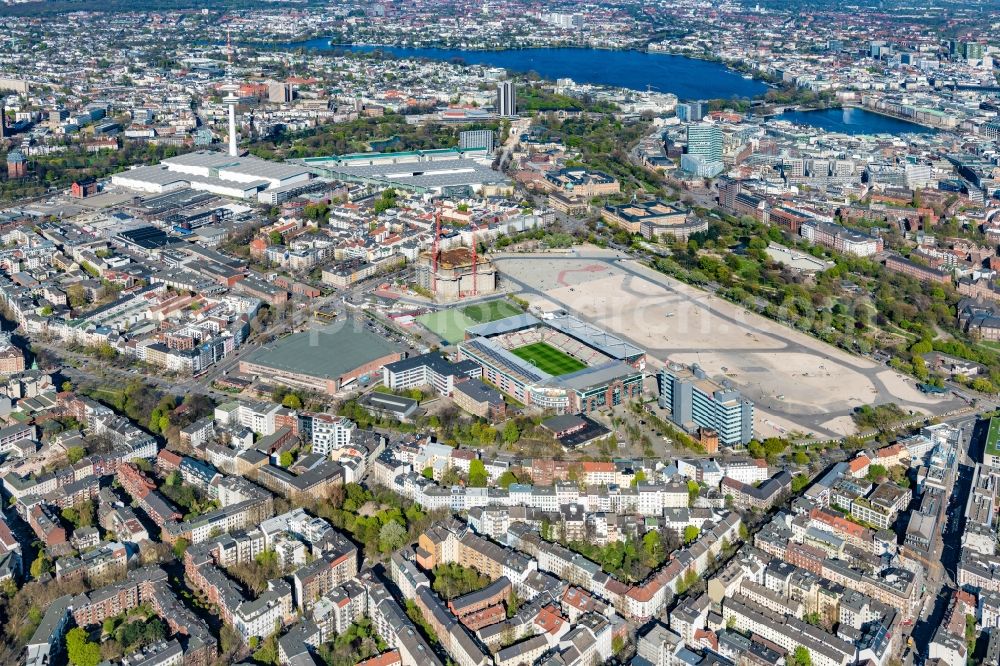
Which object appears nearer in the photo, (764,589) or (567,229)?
(764,589)

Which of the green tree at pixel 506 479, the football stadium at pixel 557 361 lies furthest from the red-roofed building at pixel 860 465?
the green tree at pixel 506 479

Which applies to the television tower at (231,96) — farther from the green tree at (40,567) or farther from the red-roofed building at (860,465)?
the red-roofed building at (860,465)

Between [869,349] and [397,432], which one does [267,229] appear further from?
[869,349]

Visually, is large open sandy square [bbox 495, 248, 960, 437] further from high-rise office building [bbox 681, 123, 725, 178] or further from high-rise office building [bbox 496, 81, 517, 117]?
high-rise office building [bbox 496, 81, 517, 117]

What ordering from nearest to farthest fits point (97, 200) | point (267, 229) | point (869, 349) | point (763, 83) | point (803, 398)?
point (803, 398), point (869, 349), point (267, 229), point (97, 200), point (763, 83)

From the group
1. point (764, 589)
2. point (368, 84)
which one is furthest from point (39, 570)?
point (368, 84)
